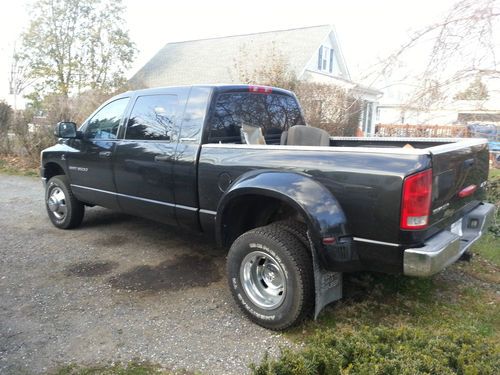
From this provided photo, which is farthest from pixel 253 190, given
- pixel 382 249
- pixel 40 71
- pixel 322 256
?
pixel 40 71

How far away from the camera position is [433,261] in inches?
102

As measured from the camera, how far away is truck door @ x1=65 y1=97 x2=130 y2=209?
190 inches

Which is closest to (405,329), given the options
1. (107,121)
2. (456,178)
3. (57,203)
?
(456,178)

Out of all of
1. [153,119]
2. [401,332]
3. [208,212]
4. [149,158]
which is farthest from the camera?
[153,119]

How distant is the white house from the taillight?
55.7ft

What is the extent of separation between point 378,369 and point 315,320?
1.25m

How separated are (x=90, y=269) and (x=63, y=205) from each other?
1.73 m

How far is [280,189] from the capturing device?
304 centimetres

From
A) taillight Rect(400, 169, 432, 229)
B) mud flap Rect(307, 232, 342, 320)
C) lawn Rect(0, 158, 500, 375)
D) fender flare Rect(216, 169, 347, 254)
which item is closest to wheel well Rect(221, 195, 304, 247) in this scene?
fender flare Rect(216, 169, 347, 254)

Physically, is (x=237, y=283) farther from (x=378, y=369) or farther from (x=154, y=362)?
(x=378, y=369)

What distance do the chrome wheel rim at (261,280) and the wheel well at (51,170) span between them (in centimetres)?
383

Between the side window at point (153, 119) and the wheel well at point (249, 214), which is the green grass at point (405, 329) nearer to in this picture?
the wheel well at point (249, 214)

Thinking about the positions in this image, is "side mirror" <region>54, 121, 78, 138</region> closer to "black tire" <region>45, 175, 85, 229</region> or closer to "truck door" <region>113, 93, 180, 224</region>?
"black tire" <region>45, 175, 85, 229</region>

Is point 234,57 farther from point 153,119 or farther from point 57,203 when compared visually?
point 153,119
